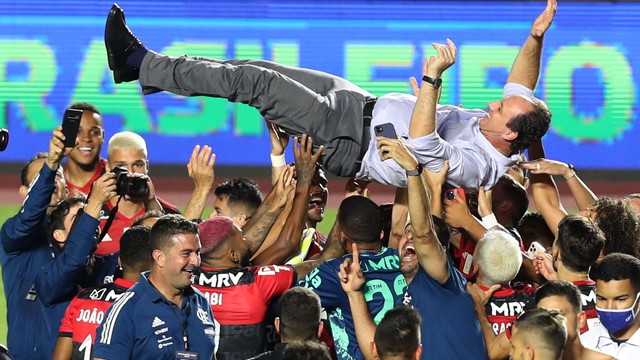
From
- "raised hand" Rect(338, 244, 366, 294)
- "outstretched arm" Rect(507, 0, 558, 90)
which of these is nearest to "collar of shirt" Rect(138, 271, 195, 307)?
"raised hand" Rect(338, 244, 366, 294)

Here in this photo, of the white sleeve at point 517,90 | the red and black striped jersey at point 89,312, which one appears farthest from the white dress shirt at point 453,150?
the red and black striped jersey at point 89,312

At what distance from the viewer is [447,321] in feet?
20.6

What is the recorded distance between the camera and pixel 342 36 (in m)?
19.4

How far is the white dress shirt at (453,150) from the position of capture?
7355mm

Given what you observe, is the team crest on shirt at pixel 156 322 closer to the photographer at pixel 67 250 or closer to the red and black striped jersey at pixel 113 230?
the photographer at pixel 67 250

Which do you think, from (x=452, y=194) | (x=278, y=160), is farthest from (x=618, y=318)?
(x=278, y=160)

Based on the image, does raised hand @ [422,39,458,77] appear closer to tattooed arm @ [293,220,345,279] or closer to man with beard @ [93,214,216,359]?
tattooed arm @ [293,220,345,279]

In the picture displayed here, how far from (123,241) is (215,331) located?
33.8 inches

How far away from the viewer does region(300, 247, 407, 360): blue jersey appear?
6.82 m

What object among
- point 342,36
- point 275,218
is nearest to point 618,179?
point 342,36

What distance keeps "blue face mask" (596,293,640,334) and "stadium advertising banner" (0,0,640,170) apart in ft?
41.7

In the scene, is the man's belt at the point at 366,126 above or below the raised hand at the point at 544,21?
below

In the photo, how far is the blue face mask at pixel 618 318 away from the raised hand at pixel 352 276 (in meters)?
1.43

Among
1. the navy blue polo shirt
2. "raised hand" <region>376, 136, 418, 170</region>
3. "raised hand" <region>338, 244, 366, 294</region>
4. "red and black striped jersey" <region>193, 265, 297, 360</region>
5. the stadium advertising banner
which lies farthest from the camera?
the stadium advertising banner
